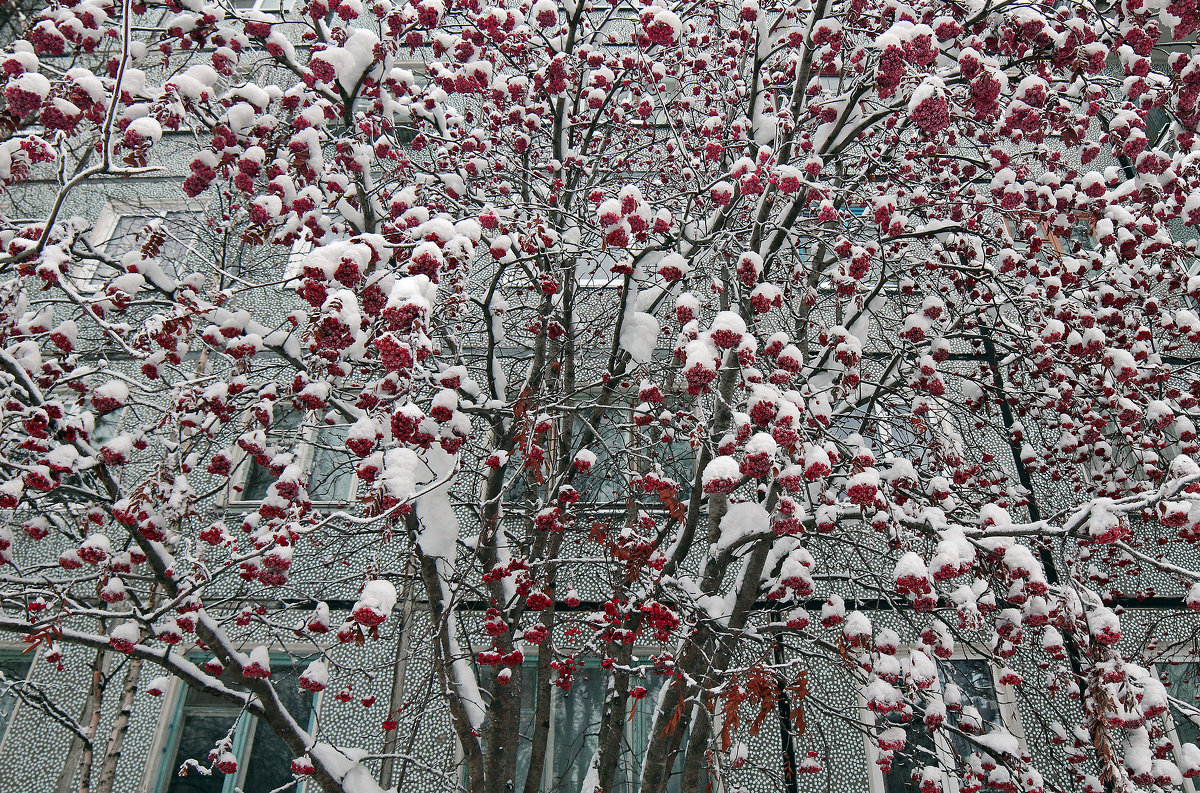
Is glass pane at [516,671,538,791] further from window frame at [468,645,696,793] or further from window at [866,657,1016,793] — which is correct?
window at [866,657,1016,793]

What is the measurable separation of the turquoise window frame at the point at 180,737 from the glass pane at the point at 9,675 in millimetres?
1309

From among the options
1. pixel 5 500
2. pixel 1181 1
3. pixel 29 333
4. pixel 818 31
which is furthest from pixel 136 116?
pixel 1181 1

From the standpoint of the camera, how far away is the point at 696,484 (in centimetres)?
429

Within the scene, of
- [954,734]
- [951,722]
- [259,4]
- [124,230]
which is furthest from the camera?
[259,4]

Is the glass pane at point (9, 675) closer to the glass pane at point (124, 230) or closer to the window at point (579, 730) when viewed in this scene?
the window at point (579, 730)

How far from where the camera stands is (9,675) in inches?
253

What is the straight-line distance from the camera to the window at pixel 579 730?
6141 mm

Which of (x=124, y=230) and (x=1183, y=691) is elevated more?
(x=124, y=230)

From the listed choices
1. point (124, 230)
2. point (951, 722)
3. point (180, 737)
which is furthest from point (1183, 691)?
point (124, 230)

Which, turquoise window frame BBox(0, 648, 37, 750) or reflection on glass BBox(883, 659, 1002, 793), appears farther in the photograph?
turquoise window frame BBox(0, 648, 37, 750)

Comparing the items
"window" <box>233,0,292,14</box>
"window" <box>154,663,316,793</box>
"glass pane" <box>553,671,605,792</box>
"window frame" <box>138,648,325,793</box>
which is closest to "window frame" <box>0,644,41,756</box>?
"window frame" <box>138,648,325,793</box>

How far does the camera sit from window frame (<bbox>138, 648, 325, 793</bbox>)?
6164 millimetres

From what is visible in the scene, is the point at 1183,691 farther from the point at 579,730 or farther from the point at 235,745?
the point at 235,745

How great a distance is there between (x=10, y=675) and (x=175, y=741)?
1.61 m
